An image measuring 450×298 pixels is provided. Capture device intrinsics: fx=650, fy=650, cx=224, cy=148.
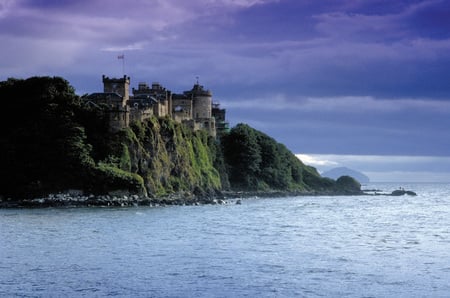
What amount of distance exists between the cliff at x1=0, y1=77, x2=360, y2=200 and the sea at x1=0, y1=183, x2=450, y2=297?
105 ft

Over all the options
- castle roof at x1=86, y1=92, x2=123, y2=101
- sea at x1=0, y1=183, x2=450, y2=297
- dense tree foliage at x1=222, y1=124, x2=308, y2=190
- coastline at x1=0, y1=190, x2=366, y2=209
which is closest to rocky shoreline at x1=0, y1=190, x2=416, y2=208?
coastline at x1=0, y1=190, x2=366, y2=209

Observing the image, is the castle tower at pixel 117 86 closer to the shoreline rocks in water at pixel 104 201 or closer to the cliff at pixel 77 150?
the cliff at pixel 77 150

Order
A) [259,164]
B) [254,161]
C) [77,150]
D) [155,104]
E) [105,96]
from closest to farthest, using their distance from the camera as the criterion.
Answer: [77,150] < [105,96] < [155,104] < [254,161] < [259,164]

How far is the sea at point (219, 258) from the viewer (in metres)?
32.7

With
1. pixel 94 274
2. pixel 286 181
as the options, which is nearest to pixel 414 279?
pixel 94 274

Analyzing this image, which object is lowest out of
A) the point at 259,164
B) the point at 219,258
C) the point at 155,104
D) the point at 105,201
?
the point at 219,258

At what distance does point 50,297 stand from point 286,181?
5831 inches

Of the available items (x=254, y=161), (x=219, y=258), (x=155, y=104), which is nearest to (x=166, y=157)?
(x=155, y=104)

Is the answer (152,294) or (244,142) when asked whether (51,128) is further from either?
(152,294)

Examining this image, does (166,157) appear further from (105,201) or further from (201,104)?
(201,104)

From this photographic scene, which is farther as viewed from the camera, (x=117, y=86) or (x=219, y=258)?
(x=117, y=86)

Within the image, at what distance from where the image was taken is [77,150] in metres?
106

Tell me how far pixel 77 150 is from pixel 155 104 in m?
27.2

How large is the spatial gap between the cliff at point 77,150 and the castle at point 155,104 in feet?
6.54
